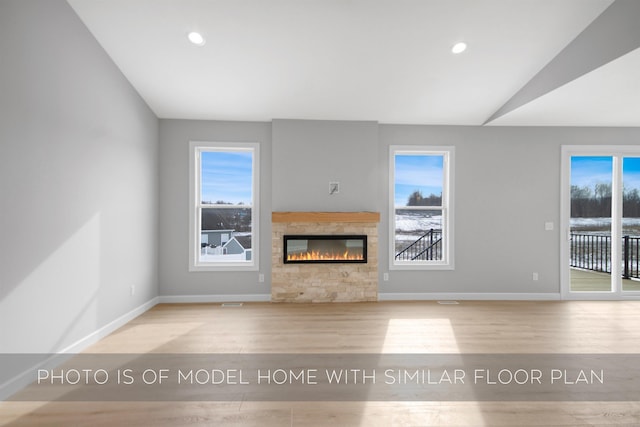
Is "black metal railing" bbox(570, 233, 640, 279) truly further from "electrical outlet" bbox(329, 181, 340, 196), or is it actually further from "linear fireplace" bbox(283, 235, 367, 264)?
"electrical outlet" bbox(329, 181, 340, 196)

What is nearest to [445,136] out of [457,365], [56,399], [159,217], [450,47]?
[450,47]

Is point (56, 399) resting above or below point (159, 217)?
below

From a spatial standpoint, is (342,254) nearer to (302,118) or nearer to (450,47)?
(302,118)

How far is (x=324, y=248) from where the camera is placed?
16.4 feet

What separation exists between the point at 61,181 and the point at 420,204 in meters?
4.59

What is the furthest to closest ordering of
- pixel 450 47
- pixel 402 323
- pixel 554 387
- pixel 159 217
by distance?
1. pixel 159 217
2. pixel 402 323
3. pixel 450 47
4. pixel 554 387

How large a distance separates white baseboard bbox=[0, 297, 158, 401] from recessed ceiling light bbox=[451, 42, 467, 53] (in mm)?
4744

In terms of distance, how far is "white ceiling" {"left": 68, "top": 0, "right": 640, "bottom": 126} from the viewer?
3113 millimetres

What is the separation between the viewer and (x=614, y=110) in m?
4.45

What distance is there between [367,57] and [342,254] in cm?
269

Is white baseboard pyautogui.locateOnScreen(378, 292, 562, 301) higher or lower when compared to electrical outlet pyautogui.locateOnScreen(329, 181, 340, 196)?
lower

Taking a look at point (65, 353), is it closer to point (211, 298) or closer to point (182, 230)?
point (211, 298)

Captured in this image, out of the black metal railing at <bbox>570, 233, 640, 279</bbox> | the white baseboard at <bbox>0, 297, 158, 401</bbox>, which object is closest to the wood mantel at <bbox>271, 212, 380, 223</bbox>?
the white baseboard at <bbox>0, 297, 158, 401</bbox>

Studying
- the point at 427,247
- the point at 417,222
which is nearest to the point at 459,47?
the point at 417,222
